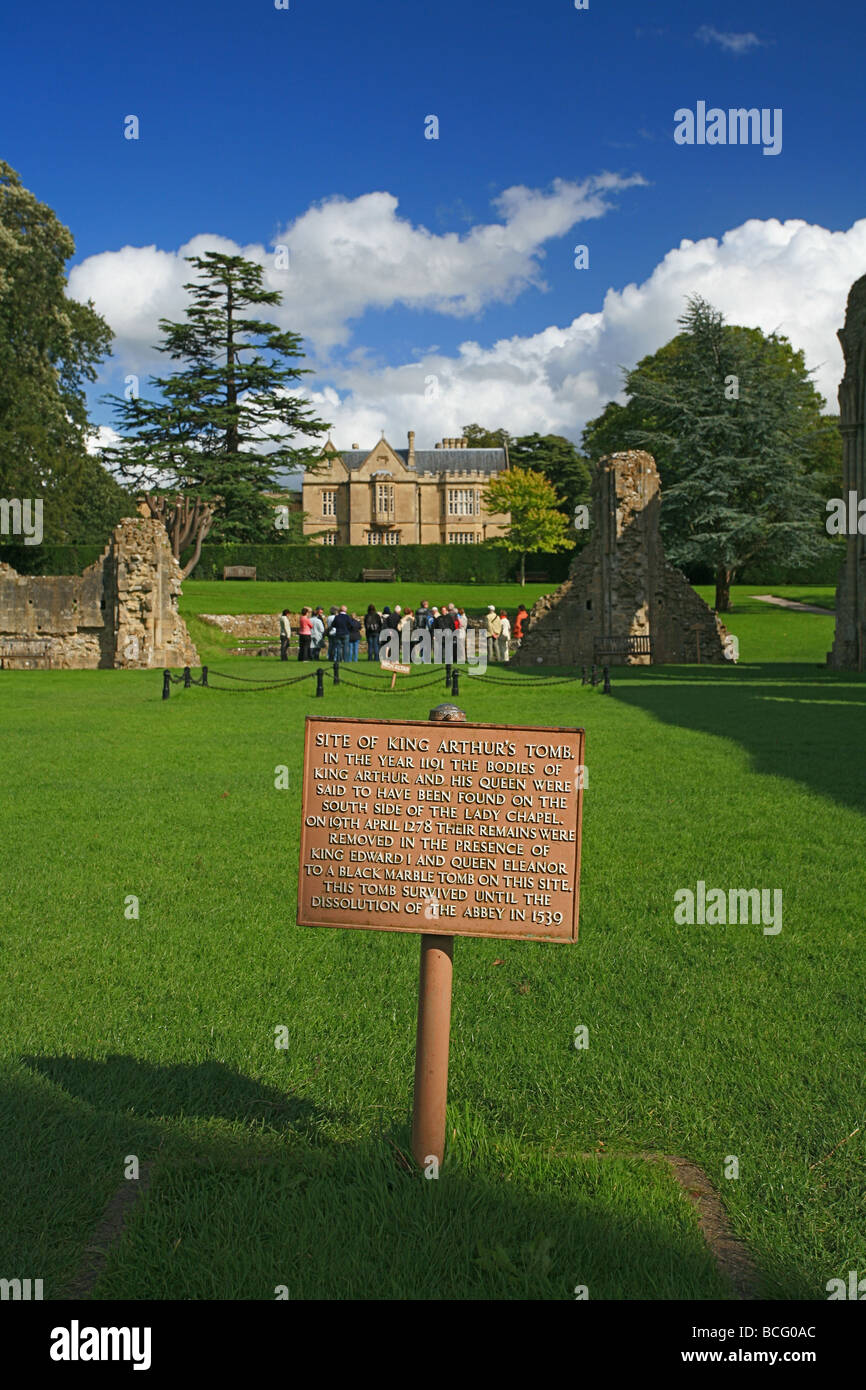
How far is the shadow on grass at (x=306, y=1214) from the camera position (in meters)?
2.89

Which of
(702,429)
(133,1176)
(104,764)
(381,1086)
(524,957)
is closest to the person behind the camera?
(133,1176)

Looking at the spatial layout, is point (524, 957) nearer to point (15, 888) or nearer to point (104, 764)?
point (15, 888)

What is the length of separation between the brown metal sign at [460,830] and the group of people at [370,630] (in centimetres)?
2280

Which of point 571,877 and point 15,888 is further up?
point 571,877

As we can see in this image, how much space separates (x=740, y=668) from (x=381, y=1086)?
978 inches

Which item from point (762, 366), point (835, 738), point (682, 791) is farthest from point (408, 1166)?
point (762, 366)

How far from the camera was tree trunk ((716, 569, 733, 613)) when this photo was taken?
4197 centimetres

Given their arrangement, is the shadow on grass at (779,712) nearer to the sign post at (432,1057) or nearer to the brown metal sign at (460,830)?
the brown metal sign at (460,830)

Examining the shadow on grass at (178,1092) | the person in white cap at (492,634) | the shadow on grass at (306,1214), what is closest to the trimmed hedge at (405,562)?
the person in white cap at (492,634)

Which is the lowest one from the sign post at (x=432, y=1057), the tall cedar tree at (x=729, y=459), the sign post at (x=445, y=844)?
the sign post at (x=432, y=1057)

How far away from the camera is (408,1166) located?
135 inches

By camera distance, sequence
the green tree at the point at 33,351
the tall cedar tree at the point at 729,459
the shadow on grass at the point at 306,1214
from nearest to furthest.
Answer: the shadow on grass at the point at 306,1214, the green tree at the point at 33,351, the tall cedar tree at the point at 729,459

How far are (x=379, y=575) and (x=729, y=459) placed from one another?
21649 mm
